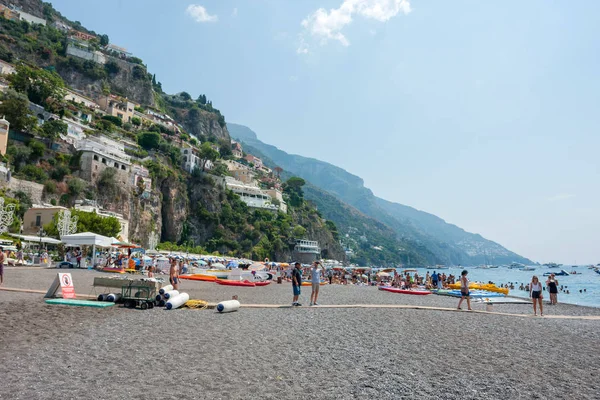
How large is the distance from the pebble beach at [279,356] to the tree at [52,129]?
43.4 meters

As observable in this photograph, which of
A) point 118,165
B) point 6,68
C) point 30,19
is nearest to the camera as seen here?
point 118,165

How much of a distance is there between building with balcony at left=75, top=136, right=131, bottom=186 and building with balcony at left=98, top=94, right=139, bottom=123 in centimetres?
2526

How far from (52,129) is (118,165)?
27.2ft

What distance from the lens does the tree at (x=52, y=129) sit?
157 ft

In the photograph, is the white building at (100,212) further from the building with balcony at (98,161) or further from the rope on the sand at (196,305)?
the rope on the sand at (196,305)

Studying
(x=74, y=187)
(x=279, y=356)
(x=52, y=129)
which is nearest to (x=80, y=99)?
(x=52, y=129)

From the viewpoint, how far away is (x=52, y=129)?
4812 centimetres

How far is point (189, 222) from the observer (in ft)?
222

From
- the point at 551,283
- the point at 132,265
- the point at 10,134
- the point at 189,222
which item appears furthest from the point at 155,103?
the point at 551,283

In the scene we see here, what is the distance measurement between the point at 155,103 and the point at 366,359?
109 meters

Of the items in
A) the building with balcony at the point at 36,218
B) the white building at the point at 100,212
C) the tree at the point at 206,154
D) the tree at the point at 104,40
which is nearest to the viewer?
the building with balcony at the point at 36,218

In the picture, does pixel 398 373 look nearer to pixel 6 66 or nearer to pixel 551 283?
pixel 551 283

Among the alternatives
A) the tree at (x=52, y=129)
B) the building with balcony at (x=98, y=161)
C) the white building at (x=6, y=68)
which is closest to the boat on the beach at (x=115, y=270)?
→ the building with balcony at (x=98, y=161)

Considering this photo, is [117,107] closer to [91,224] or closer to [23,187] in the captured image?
[23,187]
